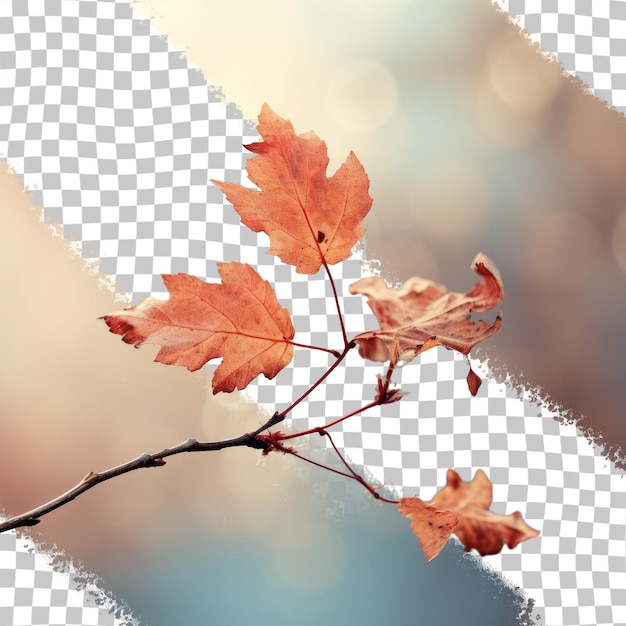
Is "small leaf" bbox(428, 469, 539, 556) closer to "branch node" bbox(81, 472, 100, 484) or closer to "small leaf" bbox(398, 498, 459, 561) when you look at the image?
"small leaf" bbox(398, 498, 459, 561)

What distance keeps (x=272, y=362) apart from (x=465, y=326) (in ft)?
0.22

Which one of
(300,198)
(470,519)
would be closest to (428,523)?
(470,519)

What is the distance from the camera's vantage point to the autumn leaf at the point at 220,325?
192mm

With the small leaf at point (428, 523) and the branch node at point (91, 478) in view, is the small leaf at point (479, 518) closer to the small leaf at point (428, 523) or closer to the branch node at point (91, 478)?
the small leaf at point (428, 523)

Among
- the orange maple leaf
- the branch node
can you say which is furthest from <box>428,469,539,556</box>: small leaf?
the branch node

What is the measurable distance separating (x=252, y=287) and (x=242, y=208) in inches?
1.1

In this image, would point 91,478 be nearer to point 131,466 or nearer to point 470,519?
point 131,466

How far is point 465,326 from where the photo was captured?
19 centimetres

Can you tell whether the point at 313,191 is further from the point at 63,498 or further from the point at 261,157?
the point at 63,498

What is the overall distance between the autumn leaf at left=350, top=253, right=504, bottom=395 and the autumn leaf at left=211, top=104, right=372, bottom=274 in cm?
4

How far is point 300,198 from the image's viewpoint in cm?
21

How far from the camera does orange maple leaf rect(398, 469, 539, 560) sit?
0.61ft

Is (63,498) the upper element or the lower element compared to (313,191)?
lower

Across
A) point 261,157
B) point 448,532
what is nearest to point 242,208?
point 261,157
